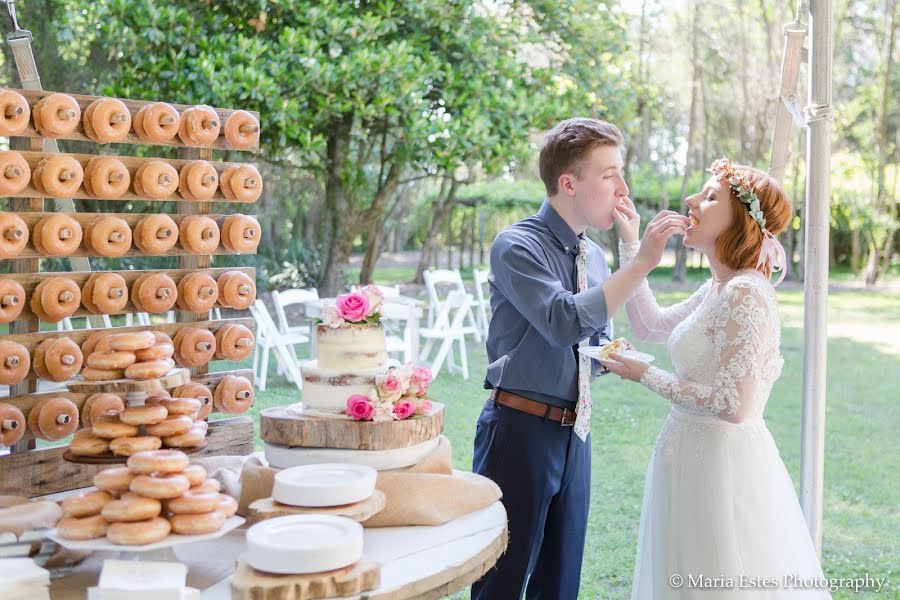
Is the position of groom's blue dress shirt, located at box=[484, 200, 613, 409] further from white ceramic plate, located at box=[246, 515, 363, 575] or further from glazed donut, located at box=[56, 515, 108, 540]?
glazed donut, located at box=[56, 515, 108, 540]

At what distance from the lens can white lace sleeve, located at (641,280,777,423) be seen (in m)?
2.79

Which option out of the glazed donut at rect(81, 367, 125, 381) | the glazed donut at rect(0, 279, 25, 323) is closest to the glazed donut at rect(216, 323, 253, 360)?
the glazed donut at rect(0, 279, 25, 323)

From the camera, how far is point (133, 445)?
2357 millimetres

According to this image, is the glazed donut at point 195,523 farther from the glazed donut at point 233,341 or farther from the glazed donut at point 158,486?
the glazed donut at point 233,341

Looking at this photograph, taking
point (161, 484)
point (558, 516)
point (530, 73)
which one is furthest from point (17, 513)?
point (530, 73)

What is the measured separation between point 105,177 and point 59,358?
0.71 meters

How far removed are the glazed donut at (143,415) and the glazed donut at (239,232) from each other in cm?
149

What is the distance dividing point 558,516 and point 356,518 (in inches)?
49.9

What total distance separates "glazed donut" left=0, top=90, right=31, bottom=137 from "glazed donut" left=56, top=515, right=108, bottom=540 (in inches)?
70.2

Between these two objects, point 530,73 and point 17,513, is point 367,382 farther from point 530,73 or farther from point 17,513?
point 530,73

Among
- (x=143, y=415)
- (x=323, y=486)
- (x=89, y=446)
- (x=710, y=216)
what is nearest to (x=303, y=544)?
(x=323, y=486)

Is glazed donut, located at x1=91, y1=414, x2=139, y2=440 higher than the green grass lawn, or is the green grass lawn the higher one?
glazed donut, located at x1=91, y1=414, x2=139, y2=440

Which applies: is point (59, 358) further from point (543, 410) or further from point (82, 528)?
point (543, 410)

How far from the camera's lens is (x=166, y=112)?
354 cm
